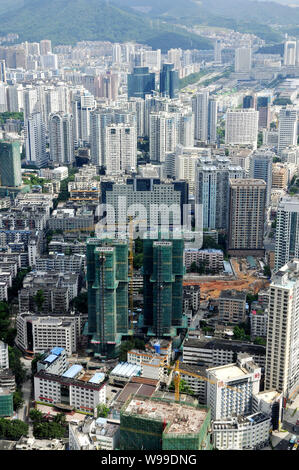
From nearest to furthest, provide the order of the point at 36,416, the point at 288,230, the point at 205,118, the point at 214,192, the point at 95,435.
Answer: the point at 95,435, the point at 36,416, the point at 288,230, the point at 214,192, the point at 205,118

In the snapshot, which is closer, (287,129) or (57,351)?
(57,351)

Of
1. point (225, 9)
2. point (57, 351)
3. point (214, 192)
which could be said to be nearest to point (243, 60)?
point (225, 9)

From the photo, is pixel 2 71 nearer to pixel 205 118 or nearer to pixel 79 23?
pixel 79 23

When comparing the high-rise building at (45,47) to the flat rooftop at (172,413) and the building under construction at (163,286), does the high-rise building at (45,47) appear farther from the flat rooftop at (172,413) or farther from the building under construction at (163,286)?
the flat rooftop at (172,413)

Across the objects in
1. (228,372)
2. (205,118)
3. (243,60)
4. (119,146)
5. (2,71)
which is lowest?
(228,372)

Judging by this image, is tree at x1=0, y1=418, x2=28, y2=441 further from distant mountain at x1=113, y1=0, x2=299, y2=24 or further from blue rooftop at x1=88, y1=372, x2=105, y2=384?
distant mountain at x1=113, y1=0, x2=299, y2=24

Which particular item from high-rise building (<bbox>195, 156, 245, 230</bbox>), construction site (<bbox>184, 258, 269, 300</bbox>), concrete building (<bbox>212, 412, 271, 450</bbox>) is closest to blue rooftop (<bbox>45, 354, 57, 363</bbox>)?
concrete building (<bbox>212, 412, 271, 450</bbox>)

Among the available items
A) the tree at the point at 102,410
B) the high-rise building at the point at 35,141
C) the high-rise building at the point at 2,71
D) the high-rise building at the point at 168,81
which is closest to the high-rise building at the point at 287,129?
the high-rise building at the point at 168,81
